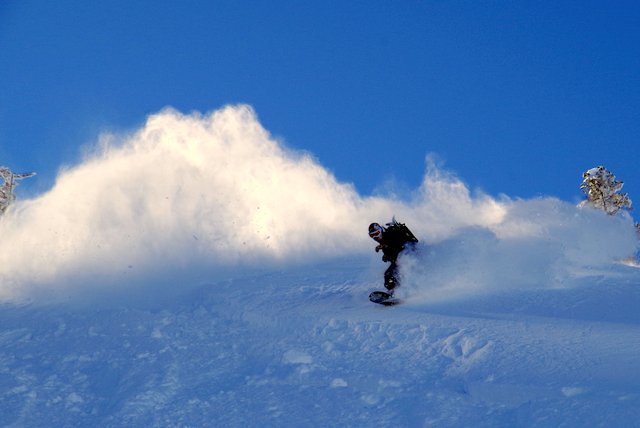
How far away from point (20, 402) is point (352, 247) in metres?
12.9

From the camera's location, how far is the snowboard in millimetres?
9422

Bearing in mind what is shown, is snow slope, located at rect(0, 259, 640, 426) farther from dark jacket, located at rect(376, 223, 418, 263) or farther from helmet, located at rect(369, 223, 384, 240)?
helmet, located at rect(369, 223, 384, 240)

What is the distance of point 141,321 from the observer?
27.8ft

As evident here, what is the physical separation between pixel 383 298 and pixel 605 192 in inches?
1183

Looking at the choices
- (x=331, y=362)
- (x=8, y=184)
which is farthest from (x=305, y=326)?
(x=8, y=184)

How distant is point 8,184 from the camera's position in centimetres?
2900

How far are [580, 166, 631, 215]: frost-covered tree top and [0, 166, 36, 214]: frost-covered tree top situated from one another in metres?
32.6

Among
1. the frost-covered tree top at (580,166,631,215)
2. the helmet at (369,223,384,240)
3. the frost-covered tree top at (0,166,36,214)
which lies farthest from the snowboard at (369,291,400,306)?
the frost-covered tree top at (580,166,631,215)

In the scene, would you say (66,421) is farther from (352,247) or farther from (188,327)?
(352,247)

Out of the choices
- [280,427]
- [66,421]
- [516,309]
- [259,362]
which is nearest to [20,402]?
[66,421]

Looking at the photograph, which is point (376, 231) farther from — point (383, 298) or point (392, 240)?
point (383, 298)

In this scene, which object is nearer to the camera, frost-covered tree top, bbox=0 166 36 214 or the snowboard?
the snowboard

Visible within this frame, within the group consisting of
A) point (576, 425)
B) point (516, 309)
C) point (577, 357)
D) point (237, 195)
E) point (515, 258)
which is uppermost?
point (237, 195)

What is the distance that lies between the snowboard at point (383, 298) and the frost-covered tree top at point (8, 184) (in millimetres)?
24782
